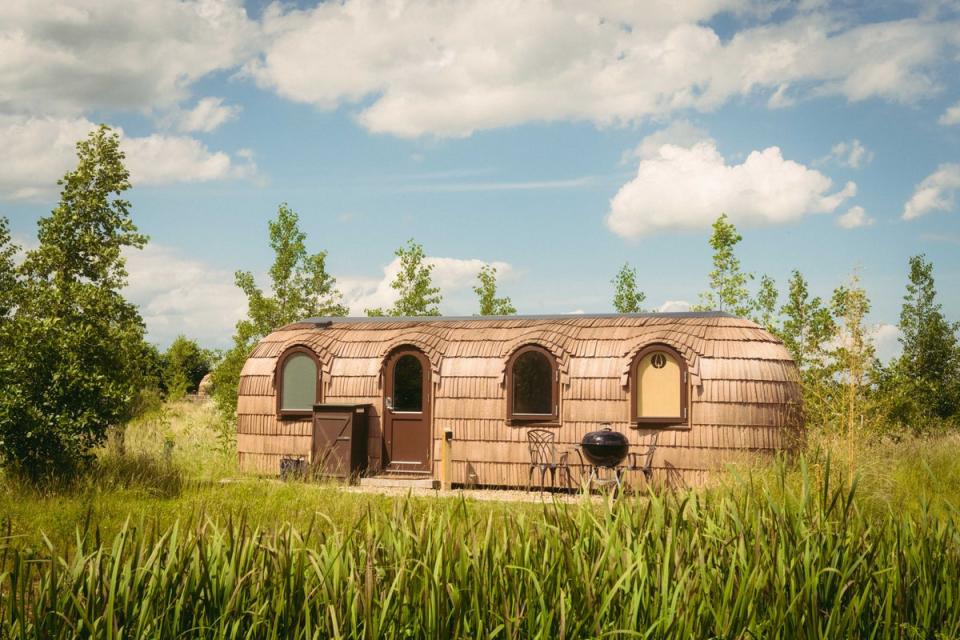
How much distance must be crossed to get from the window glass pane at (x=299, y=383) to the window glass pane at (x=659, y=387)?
598cm

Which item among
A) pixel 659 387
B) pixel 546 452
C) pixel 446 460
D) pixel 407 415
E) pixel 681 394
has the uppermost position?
pixel 659 387

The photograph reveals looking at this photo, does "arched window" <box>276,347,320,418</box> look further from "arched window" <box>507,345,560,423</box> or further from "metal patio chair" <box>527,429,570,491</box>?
"metal patio chair" <box>527,429,570,491</box>

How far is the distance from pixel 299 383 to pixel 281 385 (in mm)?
381

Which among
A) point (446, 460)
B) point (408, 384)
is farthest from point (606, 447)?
point (408, 384)

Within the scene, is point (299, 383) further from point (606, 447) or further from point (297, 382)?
point (606, 447)

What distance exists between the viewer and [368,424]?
15.2 metres

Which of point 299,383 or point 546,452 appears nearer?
point 546,452

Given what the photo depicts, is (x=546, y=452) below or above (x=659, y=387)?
below

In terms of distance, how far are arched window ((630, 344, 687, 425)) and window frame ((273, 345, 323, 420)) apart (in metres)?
5.76

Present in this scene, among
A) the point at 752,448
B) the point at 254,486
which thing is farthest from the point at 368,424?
the point at 752,448

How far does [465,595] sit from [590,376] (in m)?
10.1

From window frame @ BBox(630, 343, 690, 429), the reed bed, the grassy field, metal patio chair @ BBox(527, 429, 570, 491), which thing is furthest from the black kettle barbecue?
the reed bed

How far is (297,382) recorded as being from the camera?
15781mm

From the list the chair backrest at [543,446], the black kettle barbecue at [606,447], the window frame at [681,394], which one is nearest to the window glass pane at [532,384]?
the chair backrest at [543,446]
